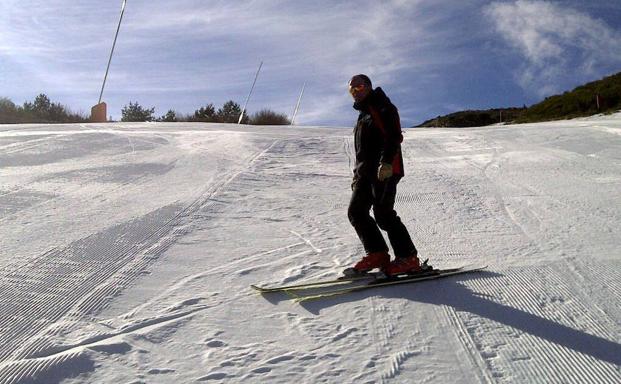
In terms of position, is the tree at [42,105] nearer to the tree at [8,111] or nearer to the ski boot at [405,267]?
the tree at [8,111]

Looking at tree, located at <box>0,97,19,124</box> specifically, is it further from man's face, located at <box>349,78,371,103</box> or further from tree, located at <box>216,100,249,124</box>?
man's face, located at <box>349,78,371,103</box>

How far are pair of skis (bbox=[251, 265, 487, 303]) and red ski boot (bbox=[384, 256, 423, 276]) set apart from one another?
1.4 inches

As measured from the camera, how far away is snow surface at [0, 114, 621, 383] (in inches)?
118

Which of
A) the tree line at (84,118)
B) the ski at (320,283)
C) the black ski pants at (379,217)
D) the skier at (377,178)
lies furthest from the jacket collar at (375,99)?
the tree line at (84,118)

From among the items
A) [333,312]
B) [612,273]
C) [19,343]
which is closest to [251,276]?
[333,312]

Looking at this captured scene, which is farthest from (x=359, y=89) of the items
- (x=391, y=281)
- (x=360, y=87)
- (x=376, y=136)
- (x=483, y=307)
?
(x=483, y=307)

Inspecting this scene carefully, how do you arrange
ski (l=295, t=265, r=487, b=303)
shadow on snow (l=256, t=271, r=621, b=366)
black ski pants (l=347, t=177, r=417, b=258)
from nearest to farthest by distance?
shadow on snow (l=256, t=271, r=621, b=366), ski (l=295, t=265, r=487, b=303), black ski pants (l=347, t=177, r=417, b=258)

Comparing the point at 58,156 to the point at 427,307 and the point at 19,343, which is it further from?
the point at 427,307

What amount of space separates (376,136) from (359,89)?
39 cm

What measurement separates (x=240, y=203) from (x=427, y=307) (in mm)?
3597

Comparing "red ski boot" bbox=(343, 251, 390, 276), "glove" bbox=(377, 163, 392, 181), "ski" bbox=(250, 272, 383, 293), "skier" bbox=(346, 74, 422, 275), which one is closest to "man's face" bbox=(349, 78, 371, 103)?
"skier" bbox=(346, 74, 422, 275)

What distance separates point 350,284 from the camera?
4.25m

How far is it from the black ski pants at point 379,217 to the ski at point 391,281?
20 centimetres

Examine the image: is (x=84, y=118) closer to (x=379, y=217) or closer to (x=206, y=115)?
(x=206, y=115)
